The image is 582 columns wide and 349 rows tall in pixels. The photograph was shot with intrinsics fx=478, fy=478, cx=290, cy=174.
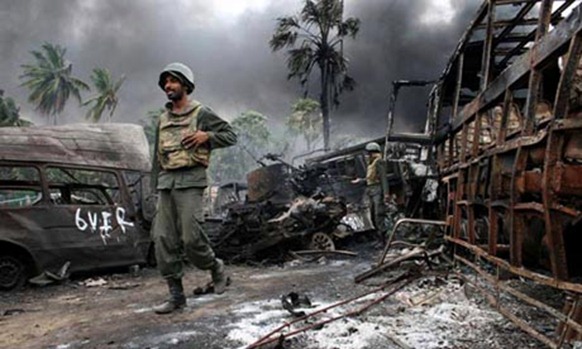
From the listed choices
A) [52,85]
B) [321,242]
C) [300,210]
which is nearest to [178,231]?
[300,210]

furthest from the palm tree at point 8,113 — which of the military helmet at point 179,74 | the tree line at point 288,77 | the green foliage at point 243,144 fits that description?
the green foliage at point 243,144

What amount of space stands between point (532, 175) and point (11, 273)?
191 inches

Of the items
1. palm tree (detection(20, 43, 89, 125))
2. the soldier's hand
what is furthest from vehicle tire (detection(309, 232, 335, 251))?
palm tree (detection(20, 43, 89, 125))

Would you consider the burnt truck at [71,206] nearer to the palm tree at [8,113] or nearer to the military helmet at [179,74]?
the military helmet at [179,74]

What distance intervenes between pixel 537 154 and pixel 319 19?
1786 centimetres

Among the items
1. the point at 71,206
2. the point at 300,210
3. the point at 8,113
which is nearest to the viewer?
the point at 71,206

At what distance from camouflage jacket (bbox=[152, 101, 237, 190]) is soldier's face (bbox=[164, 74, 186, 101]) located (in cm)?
10

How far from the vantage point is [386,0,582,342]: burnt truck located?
201 cm

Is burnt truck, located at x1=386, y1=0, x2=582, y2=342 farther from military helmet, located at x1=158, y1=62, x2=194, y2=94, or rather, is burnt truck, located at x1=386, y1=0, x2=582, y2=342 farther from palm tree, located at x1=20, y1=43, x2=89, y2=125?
palm tree, located at x1=20, y1=43, x2=89, y2=125

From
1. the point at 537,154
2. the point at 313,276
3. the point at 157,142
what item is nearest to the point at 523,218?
the point at 537,154

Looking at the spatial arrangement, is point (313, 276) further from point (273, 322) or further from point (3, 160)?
point (3, 160)

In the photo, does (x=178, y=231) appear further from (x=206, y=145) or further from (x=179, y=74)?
Result: (x=179, y=74)

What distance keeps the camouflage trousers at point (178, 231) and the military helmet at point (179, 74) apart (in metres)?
0.80

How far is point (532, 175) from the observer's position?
2.36 m
